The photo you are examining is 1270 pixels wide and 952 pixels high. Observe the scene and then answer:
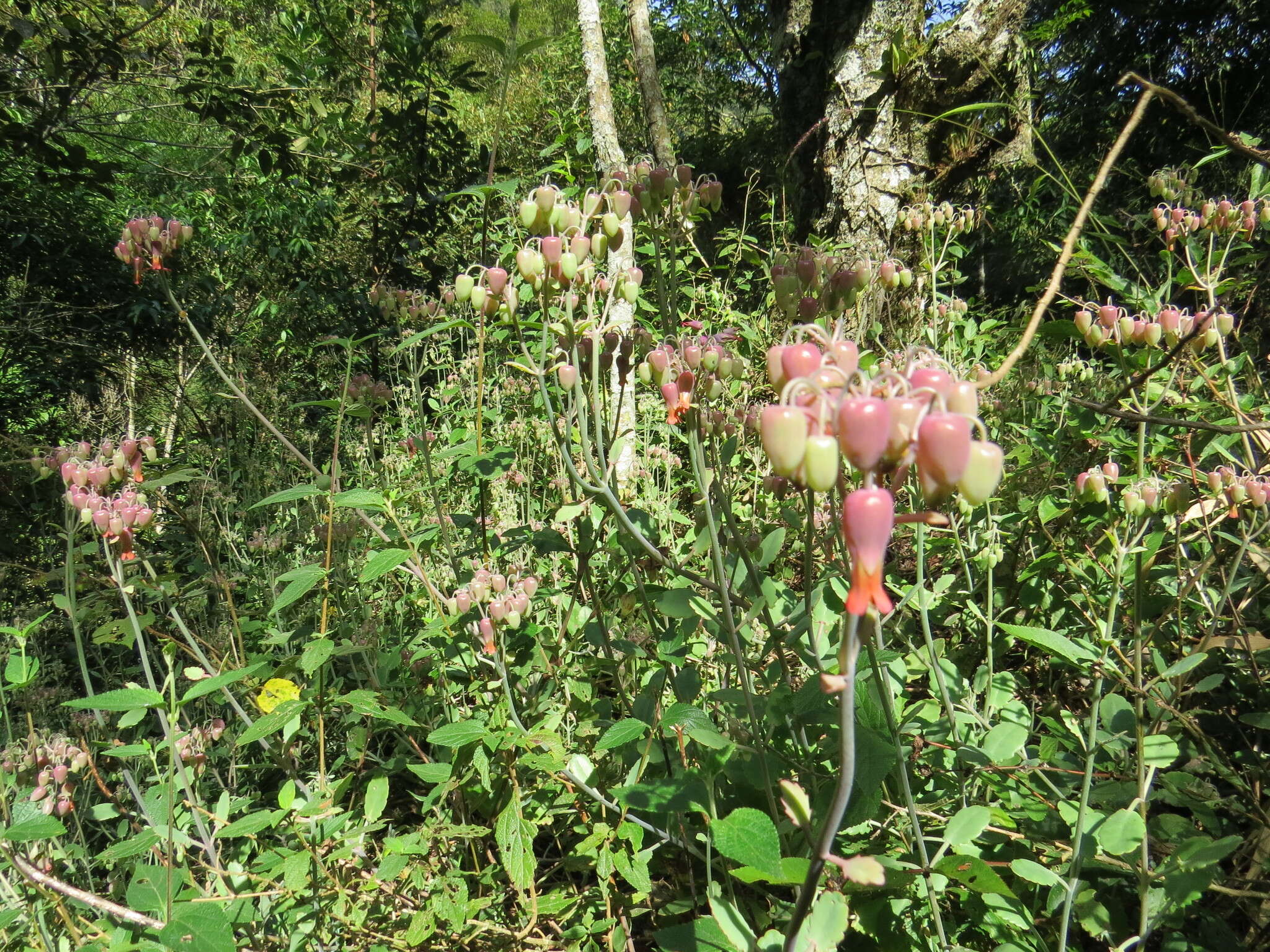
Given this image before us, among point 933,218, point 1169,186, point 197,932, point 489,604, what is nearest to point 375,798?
point 197,932

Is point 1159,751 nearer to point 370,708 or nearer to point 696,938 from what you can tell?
point 696,938

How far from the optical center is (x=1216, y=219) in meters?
1.56

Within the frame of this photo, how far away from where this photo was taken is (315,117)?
3.20 m

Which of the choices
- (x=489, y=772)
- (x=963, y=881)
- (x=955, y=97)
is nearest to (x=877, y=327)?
(x=963, y=881)

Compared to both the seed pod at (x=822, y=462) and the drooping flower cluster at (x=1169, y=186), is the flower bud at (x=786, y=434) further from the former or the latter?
the drooping flower cluster at (x=1169, y=186)

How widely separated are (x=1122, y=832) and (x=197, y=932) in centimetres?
137

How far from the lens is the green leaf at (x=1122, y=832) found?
0.97 meters

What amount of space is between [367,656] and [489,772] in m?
0.53

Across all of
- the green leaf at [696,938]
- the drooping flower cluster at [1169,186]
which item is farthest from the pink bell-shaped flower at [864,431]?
the drooping flower cluster at [1169,186]

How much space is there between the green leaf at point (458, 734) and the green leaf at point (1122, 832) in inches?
38.4

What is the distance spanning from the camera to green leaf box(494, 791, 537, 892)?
48.1 inches

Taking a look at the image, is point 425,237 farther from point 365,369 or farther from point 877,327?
point 877,327

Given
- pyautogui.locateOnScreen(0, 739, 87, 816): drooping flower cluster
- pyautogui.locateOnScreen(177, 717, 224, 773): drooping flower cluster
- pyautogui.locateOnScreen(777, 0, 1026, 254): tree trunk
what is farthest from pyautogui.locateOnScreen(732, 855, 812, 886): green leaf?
pyautogui.locateOnScreen(777, 0, 1026, 254): tree trunk

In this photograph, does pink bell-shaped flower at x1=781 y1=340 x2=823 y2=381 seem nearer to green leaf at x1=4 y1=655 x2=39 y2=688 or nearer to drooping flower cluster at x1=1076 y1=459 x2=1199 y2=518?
drooping flower cluster at x1=1076 y1=459 x2=1199 y2=518
